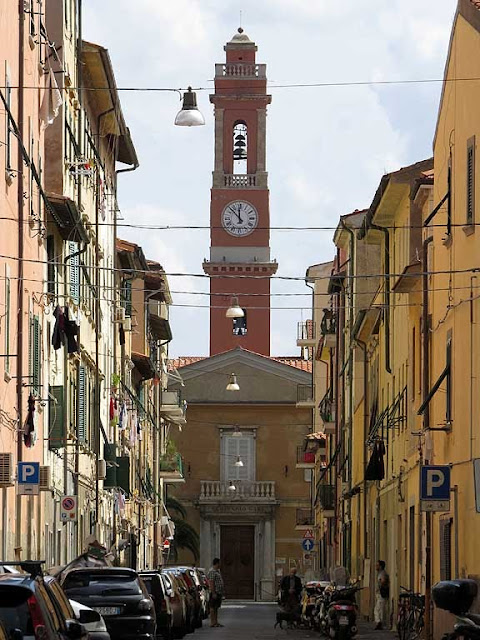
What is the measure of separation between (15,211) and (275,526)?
197ft

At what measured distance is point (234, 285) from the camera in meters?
102

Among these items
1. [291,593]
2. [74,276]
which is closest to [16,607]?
[74,276]

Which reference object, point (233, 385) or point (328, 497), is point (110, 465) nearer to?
point (328, 497)

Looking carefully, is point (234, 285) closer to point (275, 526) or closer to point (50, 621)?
point (275, 526)

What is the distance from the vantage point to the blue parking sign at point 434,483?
28.9 metres

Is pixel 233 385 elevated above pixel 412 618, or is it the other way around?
pixel 233 385

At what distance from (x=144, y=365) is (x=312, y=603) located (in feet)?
82.6

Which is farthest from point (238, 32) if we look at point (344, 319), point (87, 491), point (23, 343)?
point (23, 343)

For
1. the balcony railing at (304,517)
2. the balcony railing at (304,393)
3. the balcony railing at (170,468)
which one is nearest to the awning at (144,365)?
the balcony railing at (170,468)

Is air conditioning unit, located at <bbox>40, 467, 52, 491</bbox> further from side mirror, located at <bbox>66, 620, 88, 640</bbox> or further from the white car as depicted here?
side mirror, located at <bbox>66, 620, 88, 640</bbox>

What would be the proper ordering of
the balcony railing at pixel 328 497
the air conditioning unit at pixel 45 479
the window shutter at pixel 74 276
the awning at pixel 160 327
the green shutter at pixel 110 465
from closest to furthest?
the air conditioning unit at pixel 45 479 < the window shutter at pixel 74 276 < the green shutter at pixel 110 465 < the balcony railing at pixel 328 497 < the awning at pixel 160 327

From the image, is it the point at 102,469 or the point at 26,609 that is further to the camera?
the point at 102,469

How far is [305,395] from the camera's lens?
90.6 meters

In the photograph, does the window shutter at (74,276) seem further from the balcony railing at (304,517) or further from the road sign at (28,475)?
the balcony railing at (304,517)
